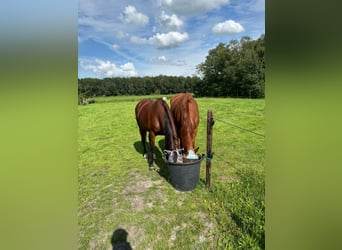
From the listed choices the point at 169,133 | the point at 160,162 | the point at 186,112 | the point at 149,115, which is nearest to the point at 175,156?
the point at 169,133

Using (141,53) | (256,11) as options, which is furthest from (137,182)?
(256,11)

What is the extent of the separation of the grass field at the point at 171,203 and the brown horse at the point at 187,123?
0.32 metres

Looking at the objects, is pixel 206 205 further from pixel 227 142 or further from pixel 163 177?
pixel 227 142

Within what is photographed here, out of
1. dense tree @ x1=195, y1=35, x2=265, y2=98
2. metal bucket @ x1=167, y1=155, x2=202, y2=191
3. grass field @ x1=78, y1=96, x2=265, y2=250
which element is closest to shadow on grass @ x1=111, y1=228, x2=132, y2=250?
grass field @ x1=78, y1=96, x2=265, y2=250

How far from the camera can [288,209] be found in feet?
1.00

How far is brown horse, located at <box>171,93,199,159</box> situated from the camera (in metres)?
1.77

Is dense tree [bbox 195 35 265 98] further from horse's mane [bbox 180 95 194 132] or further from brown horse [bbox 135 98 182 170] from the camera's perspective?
brown horse [bbox 135 98 182 170]

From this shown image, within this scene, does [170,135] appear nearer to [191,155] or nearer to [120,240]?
[191,155]

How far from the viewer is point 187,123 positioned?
1912 millimetres

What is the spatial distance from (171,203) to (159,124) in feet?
2.86

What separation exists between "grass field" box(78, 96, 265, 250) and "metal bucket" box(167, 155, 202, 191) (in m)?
0.07

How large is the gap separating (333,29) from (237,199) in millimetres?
1382

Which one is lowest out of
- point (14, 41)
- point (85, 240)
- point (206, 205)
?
point (85, 240)

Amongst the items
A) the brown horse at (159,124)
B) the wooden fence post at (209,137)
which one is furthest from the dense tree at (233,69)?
the brown horse at (159,124)
